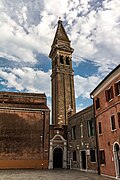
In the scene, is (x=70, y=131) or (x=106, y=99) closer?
(x=106, y=99)

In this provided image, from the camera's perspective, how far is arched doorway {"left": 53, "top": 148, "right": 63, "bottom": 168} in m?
28.8

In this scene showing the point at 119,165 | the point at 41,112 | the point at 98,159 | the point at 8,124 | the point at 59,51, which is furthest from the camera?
the point at 59,51

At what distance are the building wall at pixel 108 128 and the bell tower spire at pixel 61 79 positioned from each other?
19.9 meters

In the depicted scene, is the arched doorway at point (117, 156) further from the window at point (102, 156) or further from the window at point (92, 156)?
the window at point (92, 156)

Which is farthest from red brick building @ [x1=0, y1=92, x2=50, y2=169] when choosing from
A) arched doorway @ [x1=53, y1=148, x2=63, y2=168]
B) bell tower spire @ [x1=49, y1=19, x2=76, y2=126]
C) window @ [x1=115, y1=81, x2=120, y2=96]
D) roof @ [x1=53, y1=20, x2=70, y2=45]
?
roof @ [x1=53, y1=20, x2=70, y2=45]

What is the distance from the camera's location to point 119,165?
16.2 m

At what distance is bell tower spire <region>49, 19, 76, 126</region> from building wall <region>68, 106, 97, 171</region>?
1052 centimetres

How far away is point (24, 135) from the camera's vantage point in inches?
1097

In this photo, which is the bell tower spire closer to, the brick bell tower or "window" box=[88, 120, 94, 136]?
the brick bell tower

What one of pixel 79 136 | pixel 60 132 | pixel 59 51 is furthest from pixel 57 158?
pixel 59 51

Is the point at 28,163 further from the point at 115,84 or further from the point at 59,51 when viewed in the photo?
the point at 59,51

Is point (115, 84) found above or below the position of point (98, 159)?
above

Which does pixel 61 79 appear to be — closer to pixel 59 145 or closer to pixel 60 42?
pixel 60 42

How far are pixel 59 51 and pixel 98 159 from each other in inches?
1289
